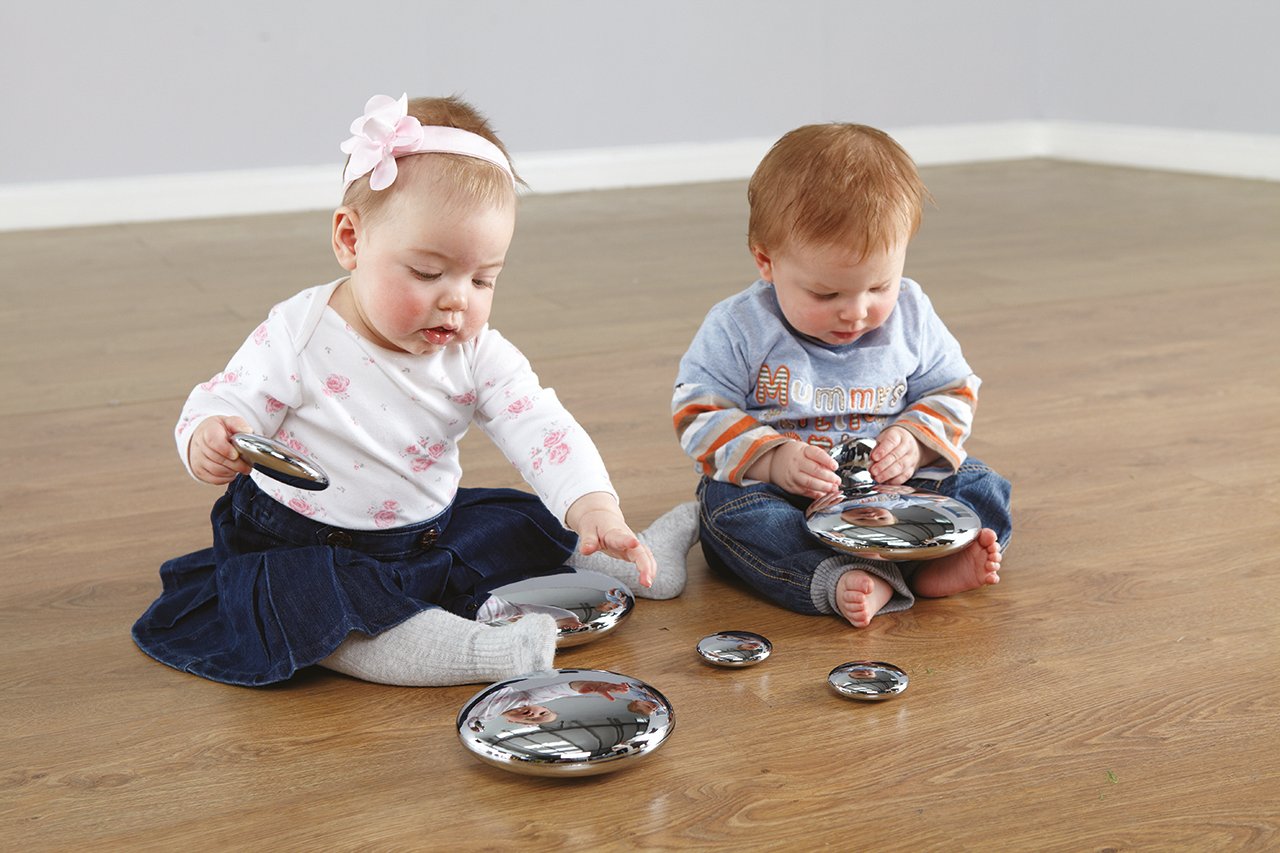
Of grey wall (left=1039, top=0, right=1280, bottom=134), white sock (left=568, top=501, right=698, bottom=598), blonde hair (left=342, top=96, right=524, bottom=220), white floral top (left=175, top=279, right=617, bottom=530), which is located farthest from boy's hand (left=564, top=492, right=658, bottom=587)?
grey wall (left=1039, top=0, right=1280, bottom=134)

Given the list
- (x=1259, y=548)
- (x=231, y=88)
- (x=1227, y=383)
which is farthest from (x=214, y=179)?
(x=1259, y=548)

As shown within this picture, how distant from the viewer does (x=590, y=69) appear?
3902 millimetres

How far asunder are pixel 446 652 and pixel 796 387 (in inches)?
15.9

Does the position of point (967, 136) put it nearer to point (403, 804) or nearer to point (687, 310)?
point (687, 310)

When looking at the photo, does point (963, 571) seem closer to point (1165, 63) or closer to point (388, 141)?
point (388, 141)

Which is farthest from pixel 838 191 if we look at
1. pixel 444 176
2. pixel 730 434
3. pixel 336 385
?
pixel 336 385

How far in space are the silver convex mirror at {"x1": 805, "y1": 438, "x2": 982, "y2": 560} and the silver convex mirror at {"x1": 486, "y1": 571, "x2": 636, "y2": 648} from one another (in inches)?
6.8

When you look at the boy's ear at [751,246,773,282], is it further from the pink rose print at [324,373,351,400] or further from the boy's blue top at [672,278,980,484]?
the pink rose print at [324,373,351,400]

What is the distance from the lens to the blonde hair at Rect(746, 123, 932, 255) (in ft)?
3.73

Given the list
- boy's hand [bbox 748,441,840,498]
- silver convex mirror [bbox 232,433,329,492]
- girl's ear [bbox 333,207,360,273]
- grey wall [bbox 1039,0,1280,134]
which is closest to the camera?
silver convex mirror [bbox 232,433,329,492]

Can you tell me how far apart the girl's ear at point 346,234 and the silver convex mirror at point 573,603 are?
29 centimetres

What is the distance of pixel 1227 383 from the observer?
69.7 inches

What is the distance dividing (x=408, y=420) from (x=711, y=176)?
10.2 feet

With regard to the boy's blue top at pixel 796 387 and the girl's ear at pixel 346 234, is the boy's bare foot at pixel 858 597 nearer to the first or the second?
the boy's blue top at pixel 796 387
